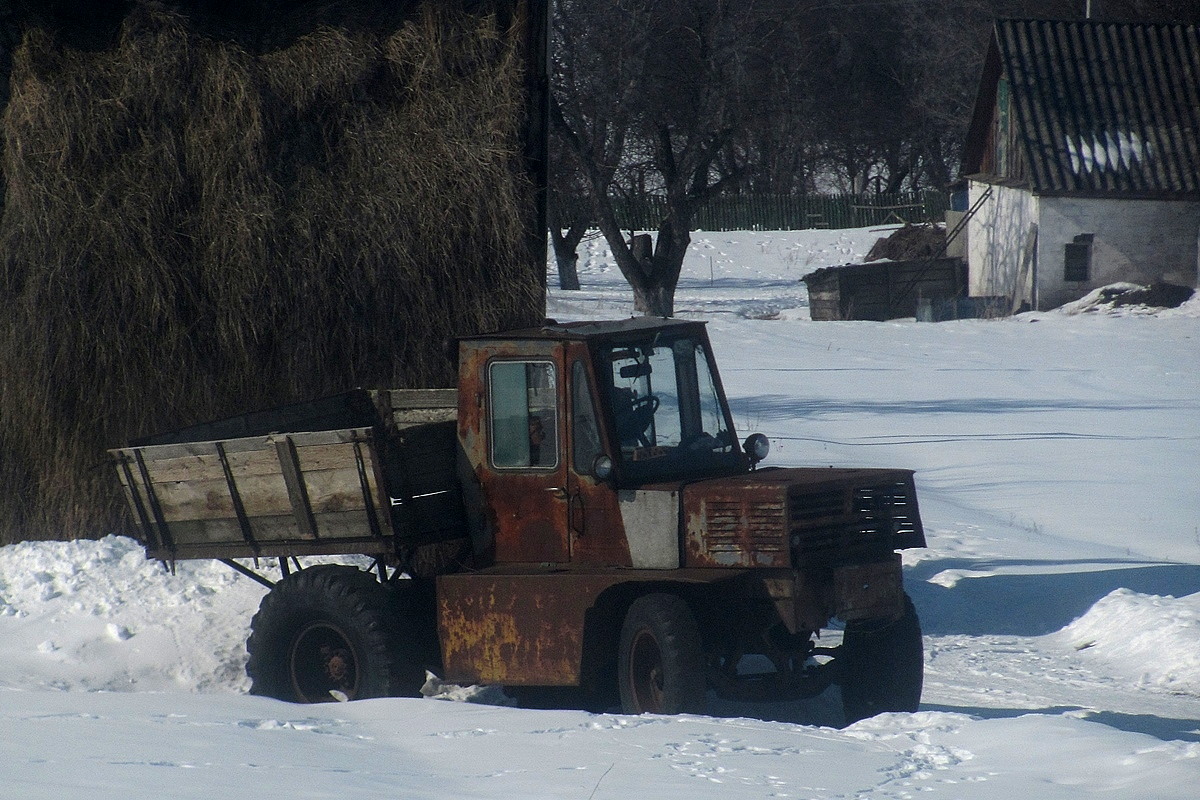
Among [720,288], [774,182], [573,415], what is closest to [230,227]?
[573,415]

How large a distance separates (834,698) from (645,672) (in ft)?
5.44

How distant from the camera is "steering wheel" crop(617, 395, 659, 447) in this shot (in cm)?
693

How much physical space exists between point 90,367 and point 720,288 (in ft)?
106

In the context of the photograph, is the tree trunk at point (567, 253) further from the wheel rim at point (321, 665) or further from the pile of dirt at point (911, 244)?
the wheel rim at point (321, 665)

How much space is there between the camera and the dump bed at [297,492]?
7.19 metres

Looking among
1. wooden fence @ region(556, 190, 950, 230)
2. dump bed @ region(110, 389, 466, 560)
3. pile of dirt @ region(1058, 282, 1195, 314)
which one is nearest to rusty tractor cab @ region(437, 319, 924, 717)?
dump bed @ region(110, 389, 466, 560)

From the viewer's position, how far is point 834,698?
309 inches

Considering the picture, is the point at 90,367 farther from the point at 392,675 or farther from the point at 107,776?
the point at 107,776

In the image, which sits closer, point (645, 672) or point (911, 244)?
point (645, 672)

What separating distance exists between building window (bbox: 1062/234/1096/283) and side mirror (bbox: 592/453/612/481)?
86.7ft

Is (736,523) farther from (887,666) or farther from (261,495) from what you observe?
(261,495)

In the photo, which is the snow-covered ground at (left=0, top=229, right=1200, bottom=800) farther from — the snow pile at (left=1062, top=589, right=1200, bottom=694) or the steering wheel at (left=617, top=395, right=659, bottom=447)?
the steering wheel at (left=617, top=395, right=659, bottom=447)

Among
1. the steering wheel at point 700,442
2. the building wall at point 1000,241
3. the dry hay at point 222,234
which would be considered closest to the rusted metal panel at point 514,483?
the steering wheel at point 700,442

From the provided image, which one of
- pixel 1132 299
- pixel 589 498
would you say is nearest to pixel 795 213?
pixel 1132 299
